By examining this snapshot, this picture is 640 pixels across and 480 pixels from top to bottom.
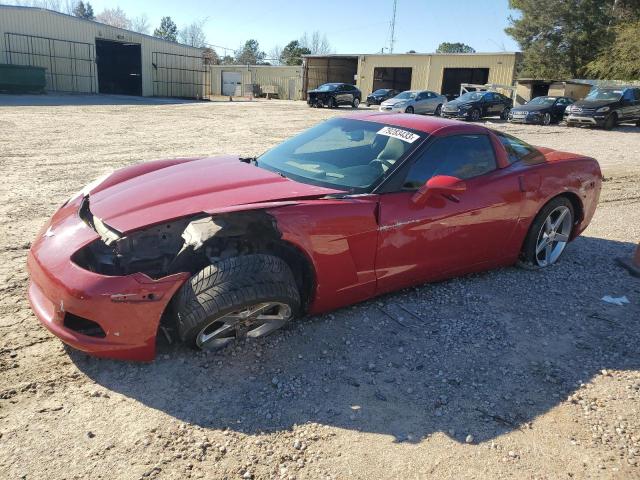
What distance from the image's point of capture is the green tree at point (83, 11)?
3290 inches

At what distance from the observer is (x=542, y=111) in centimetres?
2262

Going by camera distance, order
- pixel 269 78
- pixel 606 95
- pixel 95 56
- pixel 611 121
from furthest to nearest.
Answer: pixel 269 78, pixel 95 56, pixel 606 95, pixel 611 121

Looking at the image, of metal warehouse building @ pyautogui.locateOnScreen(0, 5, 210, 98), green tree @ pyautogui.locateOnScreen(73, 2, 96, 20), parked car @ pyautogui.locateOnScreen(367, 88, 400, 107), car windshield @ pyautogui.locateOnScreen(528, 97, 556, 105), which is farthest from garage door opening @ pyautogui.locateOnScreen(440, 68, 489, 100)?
green tree @ pyautogui.locateOnScreen(73, 2, 96, 20)

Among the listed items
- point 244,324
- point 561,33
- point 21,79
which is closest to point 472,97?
point 244,324

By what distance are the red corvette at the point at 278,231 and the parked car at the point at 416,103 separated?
72.3 ft

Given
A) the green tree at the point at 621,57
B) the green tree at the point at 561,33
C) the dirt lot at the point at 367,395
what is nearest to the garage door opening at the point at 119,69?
the green tree at the point at 561,33

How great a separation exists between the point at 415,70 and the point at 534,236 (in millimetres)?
38514

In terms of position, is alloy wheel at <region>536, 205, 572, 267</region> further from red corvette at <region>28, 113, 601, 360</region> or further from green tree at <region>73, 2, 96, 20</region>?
green tree at <region>73, 2, 96, 20</region>

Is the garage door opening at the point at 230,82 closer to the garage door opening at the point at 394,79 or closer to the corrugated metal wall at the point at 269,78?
the corrugated metal wall at the point at 269,78

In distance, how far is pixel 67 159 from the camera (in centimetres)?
923

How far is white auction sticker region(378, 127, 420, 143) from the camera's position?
3816mm

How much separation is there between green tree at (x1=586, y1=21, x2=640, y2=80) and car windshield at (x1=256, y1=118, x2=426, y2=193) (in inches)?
1532

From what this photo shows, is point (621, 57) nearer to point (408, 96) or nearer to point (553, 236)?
point (408, 96)

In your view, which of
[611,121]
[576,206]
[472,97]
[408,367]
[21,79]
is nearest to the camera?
[408,367]
